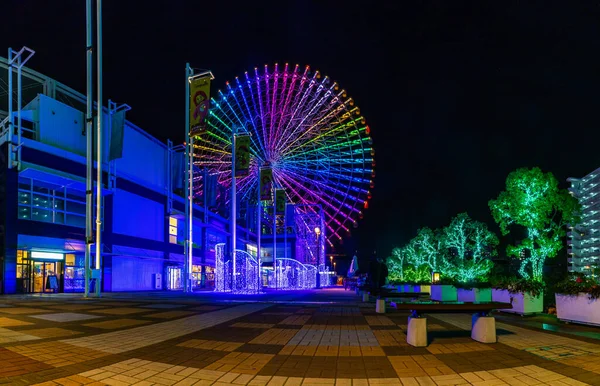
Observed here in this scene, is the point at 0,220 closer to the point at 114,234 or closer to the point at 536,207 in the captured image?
the point at 114,234

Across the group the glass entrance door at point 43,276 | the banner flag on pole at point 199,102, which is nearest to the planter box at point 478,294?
the banner flag on pole at point 199,102

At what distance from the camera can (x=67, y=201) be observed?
3631 centimetres

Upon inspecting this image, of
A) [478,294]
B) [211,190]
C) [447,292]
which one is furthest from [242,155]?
[211,190]

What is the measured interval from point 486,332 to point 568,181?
157023mm

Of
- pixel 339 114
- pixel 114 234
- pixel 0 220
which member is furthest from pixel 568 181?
pixel 0 220

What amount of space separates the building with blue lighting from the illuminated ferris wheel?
722 centimetres

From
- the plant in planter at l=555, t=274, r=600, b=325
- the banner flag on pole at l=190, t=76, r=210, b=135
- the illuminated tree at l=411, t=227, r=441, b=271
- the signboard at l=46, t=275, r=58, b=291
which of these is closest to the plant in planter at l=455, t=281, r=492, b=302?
the plant in planter at l=555, t=274, r=600, b=325

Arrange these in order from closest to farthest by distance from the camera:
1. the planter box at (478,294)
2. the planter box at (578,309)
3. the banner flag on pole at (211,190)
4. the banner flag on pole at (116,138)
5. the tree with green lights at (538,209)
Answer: the planter box at (578,309), the planter box at (478,294), the tree with green lights at (538,209), the banner flag on pole at (116,138), the banner flag on pole at (211,190)

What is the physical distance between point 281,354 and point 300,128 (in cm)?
3867

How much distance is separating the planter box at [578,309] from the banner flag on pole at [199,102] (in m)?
18.6

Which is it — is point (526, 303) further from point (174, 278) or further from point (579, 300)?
point (174, 278)

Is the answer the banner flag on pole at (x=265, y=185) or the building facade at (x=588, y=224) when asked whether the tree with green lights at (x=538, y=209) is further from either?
the building facade at (x=588, y=224)

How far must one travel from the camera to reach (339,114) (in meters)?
44.2

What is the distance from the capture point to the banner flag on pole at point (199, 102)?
24.3m
